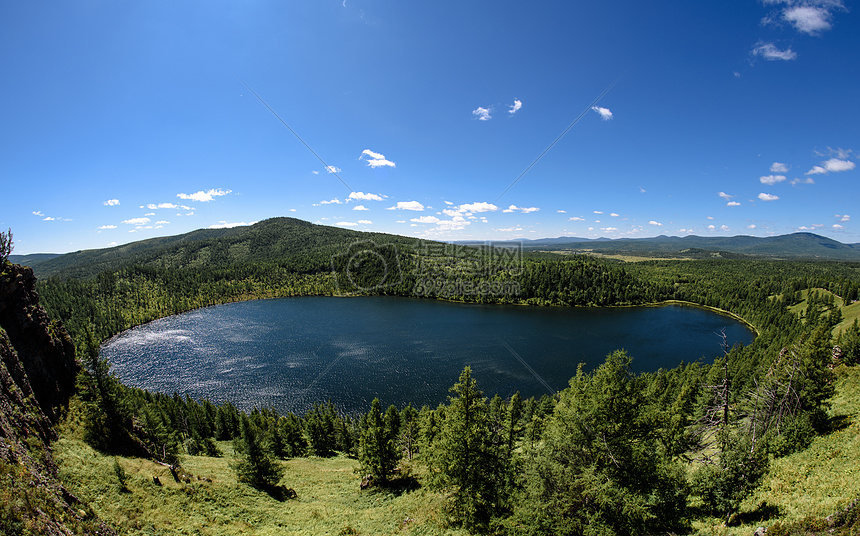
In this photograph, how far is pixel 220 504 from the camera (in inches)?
950

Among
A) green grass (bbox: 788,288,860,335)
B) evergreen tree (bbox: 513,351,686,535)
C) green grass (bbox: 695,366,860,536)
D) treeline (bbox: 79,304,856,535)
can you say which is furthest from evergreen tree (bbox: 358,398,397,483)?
green grass (bbox: 788,288,860,335)

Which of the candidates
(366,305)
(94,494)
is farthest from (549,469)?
(366,305)

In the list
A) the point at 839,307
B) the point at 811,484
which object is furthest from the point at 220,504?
the point at 839,307

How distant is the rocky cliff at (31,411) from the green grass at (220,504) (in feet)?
8.07

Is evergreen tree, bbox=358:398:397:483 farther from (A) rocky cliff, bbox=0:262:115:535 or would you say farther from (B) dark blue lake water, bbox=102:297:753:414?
(B) dark blue lake water, bbox=102:297:753:414

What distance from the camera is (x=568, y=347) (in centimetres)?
9981

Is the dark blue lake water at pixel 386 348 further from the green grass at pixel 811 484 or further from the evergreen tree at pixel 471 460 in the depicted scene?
the green grass at pixel 811 484

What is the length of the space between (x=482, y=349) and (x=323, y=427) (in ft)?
187

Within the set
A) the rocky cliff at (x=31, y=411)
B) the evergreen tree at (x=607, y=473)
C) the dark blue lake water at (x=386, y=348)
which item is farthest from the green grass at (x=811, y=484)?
the dark blue lake water at (x=386, y=348)

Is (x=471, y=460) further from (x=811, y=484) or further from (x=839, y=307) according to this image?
(x=839, y=307)

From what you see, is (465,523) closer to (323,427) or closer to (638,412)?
(638,412)

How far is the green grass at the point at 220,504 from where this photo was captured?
1856 centimetres

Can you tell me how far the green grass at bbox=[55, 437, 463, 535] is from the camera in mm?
18562

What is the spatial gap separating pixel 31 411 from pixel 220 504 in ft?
43.7
